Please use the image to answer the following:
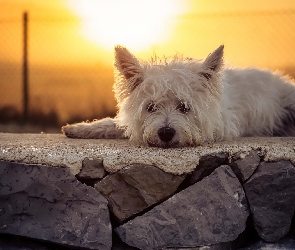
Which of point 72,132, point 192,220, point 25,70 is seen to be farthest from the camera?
point 25,70

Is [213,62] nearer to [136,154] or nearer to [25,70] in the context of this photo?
[136,154]

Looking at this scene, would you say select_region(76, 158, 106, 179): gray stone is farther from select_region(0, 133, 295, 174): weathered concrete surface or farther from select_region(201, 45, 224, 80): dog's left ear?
select_region(201, 45, 224, 80): dog's left ear

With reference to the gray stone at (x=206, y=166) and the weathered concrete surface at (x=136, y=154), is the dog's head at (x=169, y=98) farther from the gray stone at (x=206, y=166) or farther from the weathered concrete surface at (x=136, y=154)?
the gray stone at (x=206, y=166)

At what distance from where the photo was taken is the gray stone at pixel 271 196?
340cm

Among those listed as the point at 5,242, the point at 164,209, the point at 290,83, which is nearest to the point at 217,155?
the point at 164,209

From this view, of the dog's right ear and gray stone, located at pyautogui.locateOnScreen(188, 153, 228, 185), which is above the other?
the dog's right ear

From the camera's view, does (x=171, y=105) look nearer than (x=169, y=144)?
No

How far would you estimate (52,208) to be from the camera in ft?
11.2

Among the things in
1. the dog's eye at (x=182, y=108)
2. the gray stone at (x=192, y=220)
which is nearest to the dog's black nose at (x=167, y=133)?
the dog's eye at (x=182, y=108)

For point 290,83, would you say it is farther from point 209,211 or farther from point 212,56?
point 209,211

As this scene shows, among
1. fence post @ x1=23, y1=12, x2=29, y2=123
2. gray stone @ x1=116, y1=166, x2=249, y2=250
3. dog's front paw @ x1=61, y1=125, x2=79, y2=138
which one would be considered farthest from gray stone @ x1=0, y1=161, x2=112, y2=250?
fence post @ x1=23, y1=12, x2=29, y2=123

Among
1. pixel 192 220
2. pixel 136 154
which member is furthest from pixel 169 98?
pixel 192 220

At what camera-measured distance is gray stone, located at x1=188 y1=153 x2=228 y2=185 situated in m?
3.40

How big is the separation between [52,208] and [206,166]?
107cm
